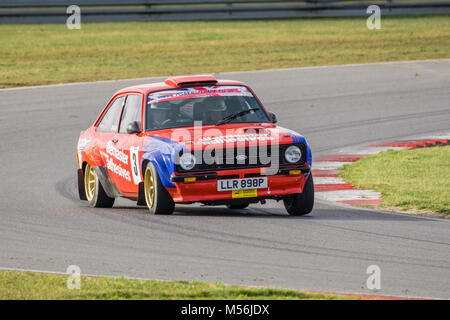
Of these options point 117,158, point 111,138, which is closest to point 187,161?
point 117,158

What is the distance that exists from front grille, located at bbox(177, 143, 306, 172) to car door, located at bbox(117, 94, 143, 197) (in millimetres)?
860

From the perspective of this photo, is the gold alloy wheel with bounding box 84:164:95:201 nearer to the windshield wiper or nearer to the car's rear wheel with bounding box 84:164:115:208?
the car's rear wheel with bounding box 84:164:115:208

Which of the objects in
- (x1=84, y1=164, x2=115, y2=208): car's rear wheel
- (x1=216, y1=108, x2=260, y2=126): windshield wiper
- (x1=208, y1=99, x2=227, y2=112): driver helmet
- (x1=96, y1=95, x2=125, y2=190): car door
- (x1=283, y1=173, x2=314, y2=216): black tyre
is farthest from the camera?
(x1=84, y1=164, x2=115, y2=208): car's rear wheel

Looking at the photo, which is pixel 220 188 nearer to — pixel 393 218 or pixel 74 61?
pixel 393 218

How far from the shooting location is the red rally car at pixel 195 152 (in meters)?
9.64

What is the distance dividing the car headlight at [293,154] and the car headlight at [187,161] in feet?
3.10

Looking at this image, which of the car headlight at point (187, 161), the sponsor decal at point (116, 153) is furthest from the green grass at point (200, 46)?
the car headlight at point (187, 161)

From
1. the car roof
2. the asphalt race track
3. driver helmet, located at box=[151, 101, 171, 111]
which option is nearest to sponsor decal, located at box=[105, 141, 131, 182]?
the asphalt race track

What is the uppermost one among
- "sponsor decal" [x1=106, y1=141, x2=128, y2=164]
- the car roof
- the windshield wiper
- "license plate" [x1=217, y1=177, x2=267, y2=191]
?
the car roof

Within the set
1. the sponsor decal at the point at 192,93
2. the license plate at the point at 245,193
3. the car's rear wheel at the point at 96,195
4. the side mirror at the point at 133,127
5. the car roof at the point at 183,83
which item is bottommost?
the car's rear wheel at the point at 96,195

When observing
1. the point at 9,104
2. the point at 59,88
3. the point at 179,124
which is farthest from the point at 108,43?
the point at 179,124

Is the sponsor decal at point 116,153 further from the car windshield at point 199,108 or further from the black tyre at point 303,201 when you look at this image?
the black tyre at point 303,201

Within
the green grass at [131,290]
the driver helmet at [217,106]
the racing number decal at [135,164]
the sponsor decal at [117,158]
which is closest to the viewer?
the green grass at [131,290]

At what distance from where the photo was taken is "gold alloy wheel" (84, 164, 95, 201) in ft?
37.8
